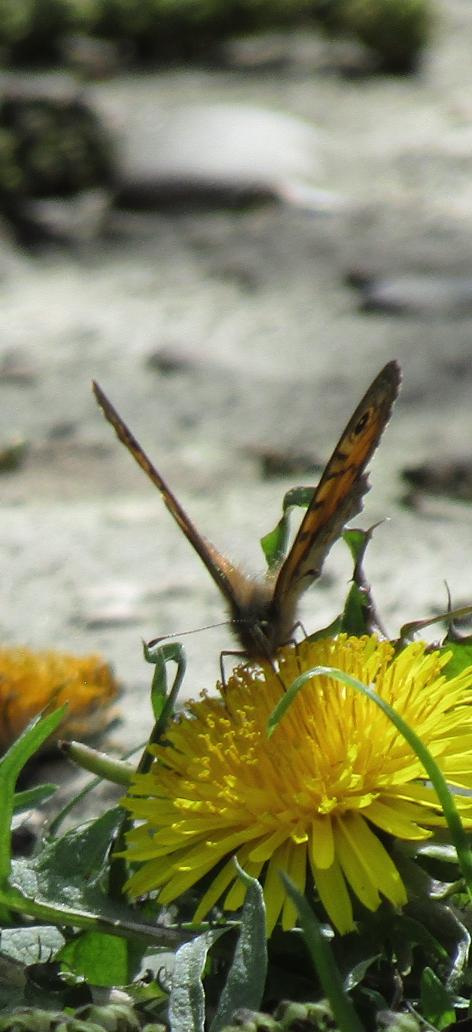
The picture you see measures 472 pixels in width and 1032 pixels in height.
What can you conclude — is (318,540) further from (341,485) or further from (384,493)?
(384,493)

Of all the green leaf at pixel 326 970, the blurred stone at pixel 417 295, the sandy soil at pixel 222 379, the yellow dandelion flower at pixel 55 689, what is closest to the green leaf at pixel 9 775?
the green leaf at pixel 326 970

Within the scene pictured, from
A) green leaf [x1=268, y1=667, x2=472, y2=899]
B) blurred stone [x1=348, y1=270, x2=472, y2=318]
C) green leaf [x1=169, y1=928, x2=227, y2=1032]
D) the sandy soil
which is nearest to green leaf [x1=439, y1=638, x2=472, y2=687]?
green leaf [x1=268, y1=667, x2=472, y2=899]

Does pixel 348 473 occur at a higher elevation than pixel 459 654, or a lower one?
higher

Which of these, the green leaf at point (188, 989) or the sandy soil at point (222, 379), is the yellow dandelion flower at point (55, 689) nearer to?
the sandy soil at point (222, 379)

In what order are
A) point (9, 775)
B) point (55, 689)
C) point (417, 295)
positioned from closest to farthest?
point (9, 775) < point (55, 689) < point (417, 295)

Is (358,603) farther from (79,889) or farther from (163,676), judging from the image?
(79,889)

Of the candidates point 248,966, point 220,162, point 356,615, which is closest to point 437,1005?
point 248,966

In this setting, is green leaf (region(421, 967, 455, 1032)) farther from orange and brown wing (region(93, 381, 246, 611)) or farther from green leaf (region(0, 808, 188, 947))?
orange and brown wing (region(93, 381, 246, 611))
